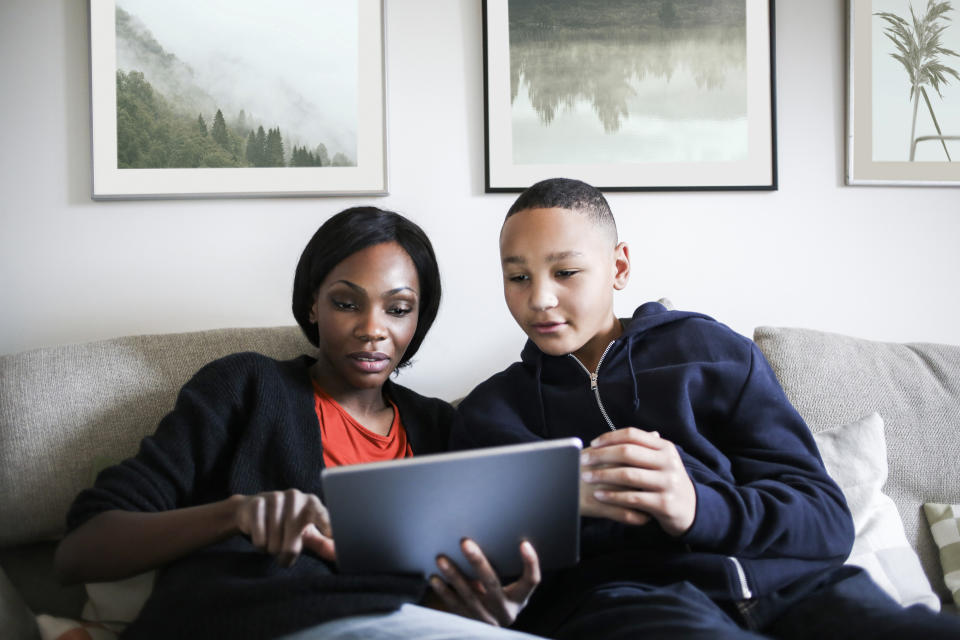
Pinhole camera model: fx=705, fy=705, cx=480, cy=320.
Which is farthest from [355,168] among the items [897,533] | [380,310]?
[897,533]

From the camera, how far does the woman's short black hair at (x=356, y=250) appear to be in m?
1.33

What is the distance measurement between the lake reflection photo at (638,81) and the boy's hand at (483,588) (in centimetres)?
115

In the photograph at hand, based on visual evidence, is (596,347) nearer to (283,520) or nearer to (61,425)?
(283,520)

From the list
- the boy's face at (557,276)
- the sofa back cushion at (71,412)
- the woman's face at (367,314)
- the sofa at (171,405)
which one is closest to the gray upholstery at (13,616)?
the sofa at (171,405)

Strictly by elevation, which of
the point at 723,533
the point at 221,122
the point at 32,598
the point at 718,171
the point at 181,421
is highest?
the point at 221,122

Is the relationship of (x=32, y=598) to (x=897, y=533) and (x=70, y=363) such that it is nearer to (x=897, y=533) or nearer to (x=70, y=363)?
(x=70, y=363)

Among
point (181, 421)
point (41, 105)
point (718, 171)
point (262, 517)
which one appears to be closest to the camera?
point (262, 517)

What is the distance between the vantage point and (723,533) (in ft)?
3.26

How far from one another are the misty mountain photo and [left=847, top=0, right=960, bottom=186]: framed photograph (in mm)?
1323

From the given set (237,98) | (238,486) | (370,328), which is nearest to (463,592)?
(238,486)

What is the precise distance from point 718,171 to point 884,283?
56 centimetres

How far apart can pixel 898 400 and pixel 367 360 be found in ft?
3.68

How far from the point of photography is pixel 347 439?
1.31 m

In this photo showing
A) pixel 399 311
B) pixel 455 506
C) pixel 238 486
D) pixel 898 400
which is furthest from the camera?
pixel 898 400
